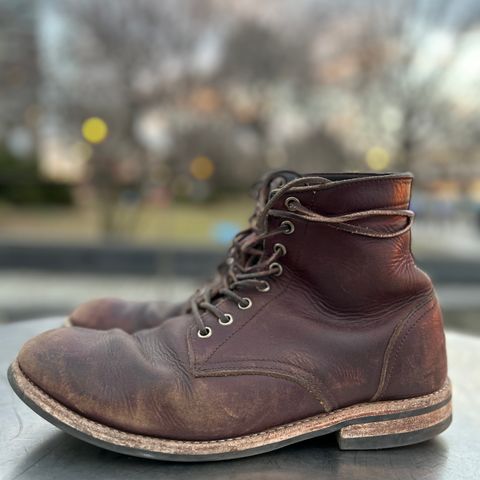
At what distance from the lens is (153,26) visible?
1321 centimetres

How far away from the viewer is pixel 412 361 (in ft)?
3.03

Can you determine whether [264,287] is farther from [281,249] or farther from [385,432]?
[385,432]

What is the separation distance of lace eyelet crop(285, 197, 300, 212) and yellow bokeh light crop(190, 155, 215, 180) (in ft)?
53.2

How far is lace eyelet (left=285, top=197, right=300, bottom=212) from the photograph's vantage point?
35.9 inches

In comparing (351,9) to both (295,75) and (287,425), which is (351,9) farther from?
(287,425)

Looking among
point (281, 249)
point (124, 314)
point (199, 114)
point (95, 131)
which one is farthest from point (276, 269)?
point (199, 114)

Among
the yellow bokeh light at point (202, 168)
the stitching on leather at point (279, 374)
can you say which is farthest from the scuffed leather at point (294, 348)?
the yellow bokeh light at point (202, 168)

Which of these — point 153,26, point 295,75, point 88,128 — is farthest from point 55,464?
point 295,75

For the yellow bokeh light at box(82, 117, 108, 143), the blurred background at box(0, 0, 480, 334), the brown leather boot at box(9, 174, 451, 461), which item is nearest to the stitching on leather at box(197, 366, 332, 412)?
the brown leather boot at box(9, 174, 451, 461)

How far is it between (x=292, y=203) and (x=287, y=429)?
1.22 feet

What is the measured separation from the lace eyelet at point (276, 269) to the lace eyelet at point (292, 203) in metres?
0.10

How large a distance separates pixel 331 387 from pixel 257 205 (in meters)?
0.42

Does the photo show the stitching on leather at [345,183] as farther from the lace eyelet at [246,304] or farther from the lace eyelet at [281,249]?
the lace eyelet at [246,304]

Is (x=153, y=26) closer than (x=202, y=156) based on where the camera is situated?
Yes
